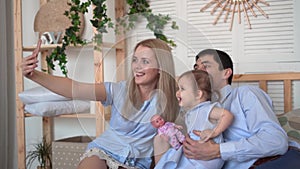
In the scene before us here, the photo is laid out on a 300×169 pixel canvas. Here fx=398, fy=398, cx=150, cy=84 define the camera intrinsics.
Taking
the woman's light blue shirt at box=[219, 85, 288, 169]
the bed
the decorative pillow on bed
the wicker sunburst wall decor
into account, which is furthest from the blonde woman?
the wicker sunburst wall decor

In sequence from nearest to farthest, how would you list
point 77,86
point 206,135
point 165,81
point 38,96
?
1. point 165,81
2. point 206,135
3. point 77,86
4. point 38,96

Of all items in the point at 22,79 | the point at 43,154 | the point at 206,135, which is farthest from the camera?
the point at 43,154

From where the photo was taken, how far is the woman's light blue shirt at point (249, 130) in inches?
51.7

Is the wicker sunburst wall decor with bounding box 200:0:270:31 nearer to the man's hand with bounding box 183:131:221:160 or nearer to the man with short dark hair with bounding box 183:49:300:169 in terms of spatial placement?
the man with short dark hair with bounding box 183:49:300:169

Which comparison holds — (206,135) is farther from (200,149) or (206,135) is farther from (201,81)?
(201,81)

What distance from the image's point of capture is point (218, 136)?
1335 mm

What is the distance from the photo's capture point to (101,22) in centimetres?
131

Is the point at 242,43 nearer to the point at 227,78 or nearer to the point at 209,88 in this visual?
the point at 227,78

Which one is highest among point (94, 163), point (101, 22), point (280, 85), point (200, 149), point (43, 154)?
point (101, 22)

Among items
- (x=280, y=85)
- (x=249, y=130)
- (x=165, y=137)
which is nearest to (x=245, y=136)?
(x=249, y=130)

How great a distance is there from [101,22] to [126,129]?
1.19ft

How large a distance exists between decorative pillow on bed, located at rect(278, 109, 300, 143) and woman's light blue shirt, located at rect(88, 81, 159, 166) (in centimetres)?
67

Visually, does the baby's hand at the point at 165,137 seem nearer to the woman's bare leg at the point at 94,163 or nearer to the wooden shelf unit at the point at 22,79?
the wooden shelf unit at the point at 22,79

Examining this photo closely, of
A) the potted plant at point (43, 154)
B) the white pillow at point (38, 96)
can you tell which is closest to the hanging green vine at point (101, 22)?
the white pillow at point (38, 96)
